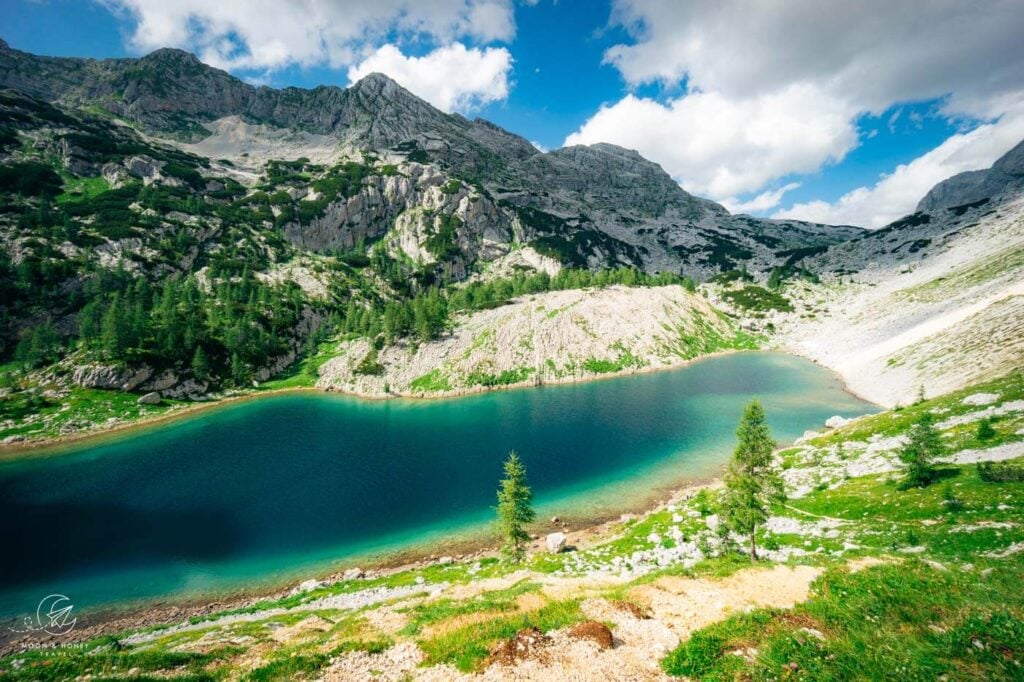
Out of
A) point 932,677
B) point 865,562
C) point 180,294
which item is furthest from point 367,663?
point 180,294

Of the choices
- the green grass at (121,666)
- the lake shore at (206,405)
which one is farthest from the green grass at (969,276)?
the green grass at (121,666)

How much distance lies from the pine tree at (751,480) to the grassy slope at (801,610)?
292 cm

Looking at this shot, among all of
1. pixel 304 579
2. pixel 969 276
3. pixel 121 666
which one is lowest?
pixel 304 579

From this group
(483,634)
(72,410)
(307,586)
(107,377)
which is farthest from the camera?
(107,377)

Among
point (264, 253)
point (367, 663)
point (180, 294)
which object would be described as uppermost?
point (264, 253)

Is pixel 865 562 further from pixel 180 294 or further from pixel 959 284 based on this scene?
pixel 180 294

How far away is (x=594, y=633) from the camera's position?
13.1 meters

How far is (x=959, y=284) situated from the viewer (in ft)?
384

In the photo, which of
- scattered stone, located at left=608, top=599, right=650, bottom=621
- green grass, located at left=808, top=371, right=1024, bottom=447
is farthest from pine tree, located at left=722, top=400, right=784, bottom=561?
green grass, located at left=808, top=371, right=1024, bottom=447

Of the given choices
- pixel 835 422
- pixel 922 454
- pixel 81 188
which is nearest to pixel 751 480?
pixel 922 454

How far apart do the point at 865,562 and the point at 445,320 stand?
4550 inches

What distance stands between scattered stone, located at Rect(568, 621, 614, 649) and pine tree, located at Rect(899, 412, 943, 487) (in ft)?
102

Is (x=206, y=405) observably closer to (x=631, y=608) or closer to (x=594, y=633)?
(x=631, y=608)

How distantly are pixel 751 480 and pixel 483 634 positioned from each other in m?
21.6
